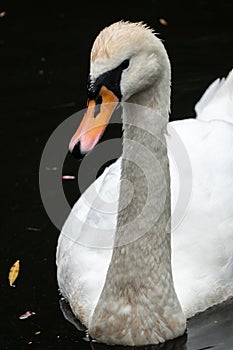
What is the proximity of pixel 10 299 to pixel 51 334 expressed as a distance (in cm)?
46

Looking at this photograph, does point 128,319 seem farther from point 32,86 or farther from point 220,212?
point 32,86

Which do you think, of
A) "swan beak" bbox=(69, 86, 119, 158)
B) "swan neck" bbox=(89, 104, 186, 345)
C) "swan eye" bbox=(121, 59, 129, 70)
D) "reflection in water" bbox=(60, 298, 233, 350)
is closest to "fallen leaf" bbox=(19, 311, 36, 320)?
"reflection in water" bbox=(60, 298, 233, 350)

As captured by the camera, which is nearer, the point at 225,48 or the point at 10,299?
the point at 10,299

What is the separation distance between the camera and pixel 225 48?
9.75 m

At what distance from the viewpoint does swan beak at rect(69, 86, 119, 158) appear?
4105 mm

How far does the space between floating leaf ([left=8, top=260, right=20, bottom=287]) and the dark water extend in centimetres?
3

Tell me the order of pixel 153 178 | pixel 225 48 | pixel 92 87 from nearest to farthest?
pixel 92 87 → pixel 153 178 → pixel 225 48

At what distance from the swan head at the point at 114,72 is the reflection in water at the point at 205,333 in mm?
1520

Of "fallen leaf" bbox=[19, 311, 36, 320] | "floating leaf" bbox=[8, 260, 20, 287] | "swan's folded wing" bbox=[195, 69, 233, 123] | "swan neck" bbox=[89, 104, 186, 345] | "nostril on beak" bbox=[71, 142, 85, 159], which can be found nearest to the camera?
"nostril on beak" bbox=[71, 142, 85, 159]

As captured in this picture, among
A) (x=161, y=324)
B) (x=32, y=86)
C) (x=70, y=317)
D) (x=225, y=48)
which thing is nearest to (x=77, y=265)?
(x=70, y=317)

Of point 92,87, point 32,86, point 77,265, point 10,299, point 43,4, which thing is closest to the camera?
point 92,87

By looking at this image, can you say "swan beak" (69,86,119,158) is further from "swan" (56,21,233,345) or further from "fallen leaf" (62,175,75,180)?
"fallen leaf" (62,175,75,180)

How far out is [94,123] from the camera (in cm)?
419

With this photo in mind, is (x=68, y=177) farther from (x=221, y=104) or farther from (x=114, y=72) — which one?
(x=114, y=72)
